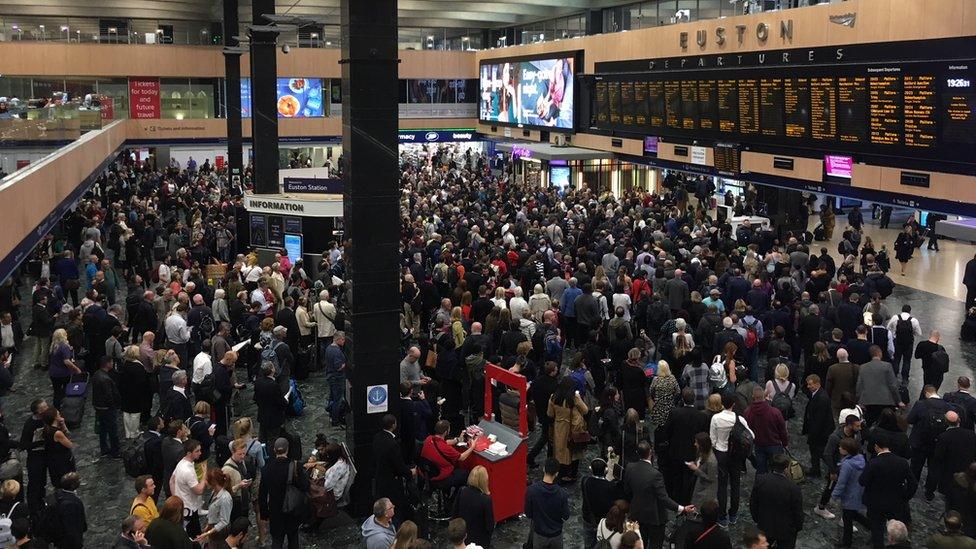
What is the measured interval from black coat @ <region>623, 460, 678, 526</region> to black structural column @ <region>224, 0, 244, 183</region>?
69.8 ft

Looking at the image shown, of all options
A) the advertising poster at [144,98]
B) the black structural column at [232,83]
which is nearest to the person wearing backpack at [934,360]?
the black structural column at [232,83]

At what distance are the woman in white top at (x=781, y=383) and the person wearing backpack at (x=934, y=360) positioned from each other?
93.1 inches

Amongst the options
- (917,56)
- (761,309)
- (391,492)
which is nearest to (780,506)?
(391,492)

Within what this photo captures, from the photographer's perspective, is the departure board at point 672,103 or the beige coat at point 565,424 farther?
the departure board at point 672,103

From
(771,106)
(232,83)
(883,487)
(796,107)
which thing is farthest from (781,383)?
(232,83)

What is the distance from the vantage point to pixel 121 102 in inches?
1500

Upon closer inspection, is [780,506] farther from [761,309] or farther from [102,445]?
[102,445]

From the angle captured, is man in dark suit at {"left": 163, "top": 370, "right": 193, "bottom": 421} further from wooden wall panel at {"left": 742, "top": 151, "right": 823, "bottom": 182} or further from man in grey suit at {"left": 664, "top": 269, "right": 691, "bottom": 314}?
wooden wall panel at {"left": 742, "top": 151, "right": 823, "bottom": 182}

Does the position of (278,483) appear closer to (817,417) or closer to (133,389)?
(133,389)

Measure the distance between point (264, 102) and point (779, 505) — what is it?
18.2 meters

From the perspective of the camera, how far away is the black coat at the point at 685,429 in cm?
857

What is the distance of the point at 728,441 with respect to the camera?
8500 millimetres

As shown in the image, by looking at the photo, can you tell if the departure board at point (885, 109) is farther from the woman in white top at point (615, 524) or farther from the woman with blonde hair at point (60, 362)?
the woman with blonde hair at point (60, 362)

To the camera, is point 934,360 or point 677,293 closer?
point 934,360
